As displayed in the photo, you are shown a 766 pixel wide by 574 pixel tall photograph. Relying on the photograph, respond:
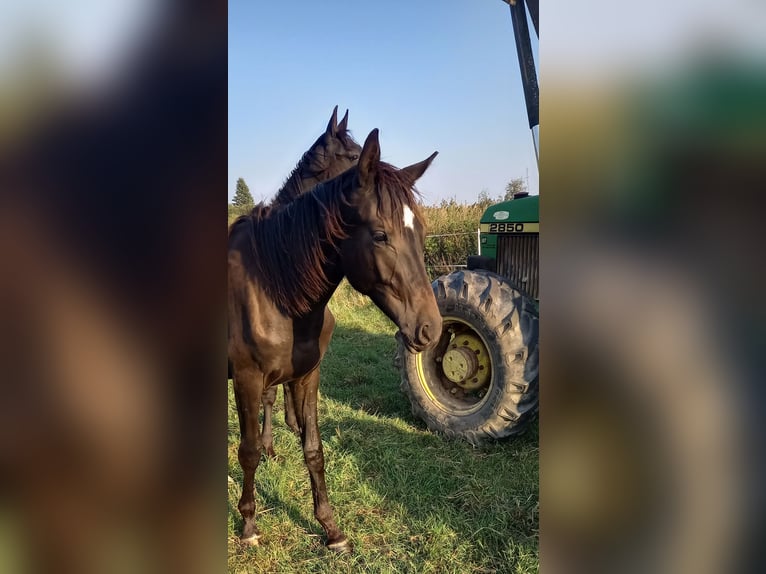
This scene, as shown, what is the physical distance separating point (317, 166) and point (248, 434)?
5.72ft

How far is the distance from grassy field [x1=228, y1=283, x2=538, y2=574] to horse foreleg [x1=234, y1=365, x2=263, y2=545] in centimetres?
11

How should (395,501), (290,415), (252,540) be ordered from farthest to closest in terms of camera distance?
(290,415)
(395,501)
(252,540)

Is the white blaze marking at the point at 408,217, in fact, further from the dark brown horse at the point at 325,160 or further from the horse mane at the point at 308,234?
the dark brown horse at the point at 325,160

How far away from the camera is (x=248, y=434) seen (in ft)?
6.97

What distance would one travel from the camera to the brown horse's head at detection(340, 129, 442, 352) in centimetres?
171

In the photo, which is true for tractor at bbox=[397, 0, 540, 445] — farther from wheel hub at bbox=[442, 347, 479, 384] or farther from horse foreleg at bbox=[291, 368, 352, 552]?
horse foreleg at bbox=[291, 368, 352, 552]

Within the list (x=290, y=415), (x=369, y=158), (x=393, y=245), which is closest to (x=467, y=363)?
(x=290, y=415)

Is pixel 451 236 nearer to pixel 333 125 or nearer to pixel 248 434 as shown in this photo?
pixel 333 125

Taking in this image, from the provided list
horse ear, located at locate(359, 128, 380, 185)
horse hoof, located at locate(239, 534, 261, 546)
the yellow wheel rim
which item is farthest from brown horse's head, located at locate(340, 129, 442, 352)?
the yellow wheel rim

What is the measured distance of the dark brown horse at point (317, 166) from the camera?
2.96 meters

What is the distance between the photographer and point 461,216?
9812mm
